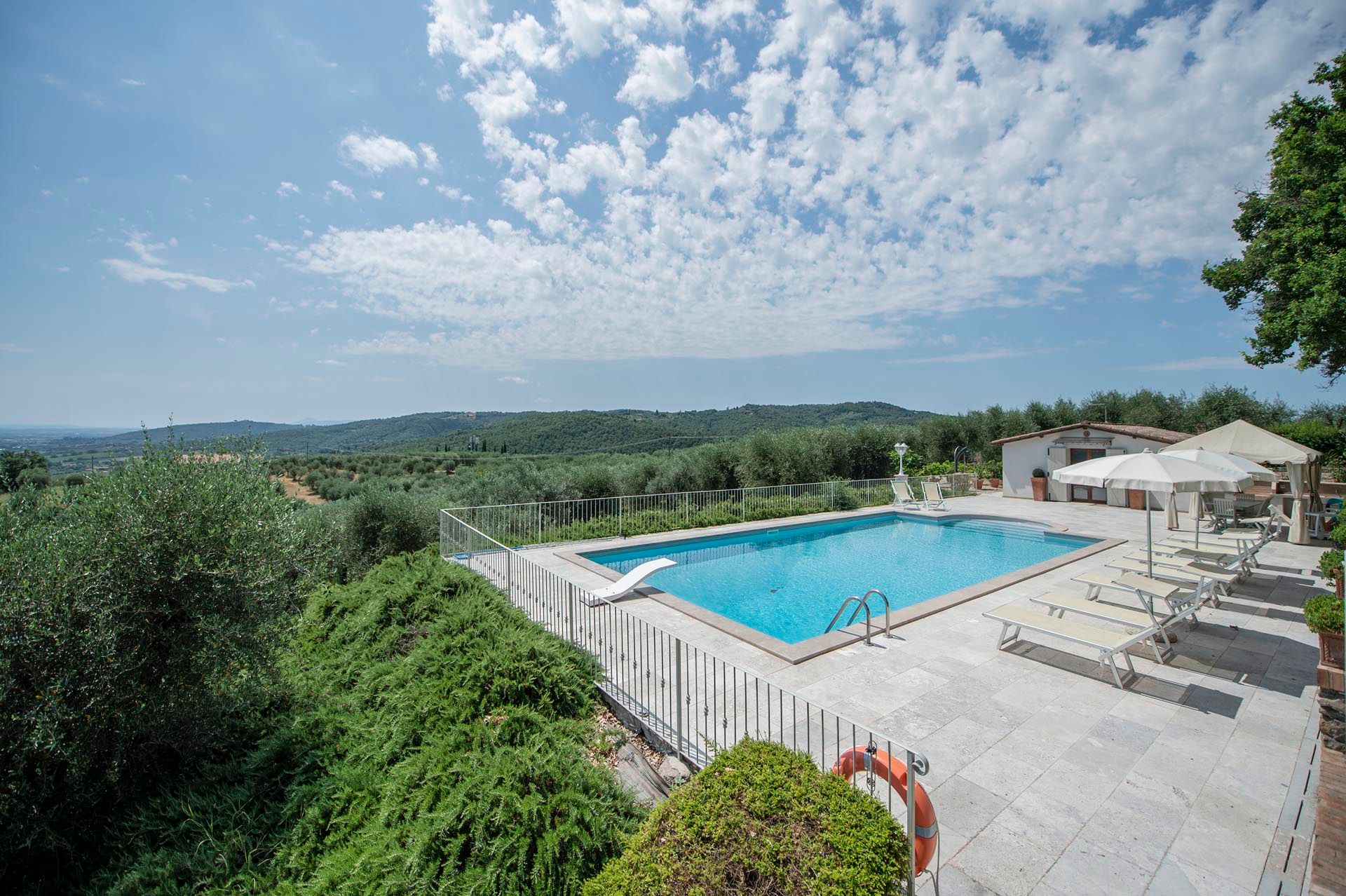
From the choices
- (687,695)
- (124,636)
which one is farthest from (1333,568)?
(124,636)

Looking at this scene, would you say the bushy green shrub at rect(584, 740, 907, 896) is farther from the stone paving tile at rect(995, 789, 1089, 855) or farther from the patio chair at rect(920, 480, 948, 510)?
the patio chair at rect(920, 480, 948, 510)

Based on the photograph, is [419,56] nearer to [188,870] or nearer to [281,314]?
[281,314]

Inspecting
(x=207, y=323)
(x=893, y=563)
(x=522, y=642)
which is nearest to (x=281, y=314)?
(x=207, y=323)

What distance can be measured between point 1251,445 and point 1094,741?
7814 mm

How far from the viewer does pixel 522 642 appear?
4934mm

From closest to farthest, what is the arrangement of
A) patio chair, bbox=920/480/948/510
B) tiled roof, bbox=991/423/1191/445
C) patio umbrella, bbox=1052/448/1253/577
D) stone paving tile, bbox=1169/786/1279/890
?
stone paving tile, bbox=1169/786/1279/890 → patio umbrella, bbox=1052/448/1253/577 → tiled roof, bbox=991/423/1191/445 → patio chair, bbox=920/480/948/510

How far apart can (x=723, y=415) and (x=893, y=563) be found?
41.6m

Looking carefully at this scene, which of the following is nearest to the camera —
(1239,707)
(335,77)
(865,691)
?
(1239,707)

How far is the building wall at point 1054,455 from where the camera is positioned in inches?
621

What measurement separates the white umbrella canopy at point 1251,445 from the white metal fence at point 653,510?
7.90m

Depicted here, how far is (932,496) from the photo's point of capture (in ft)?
54.3

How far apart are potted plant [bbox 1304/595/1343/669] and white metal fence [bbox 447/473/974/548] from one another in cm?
992

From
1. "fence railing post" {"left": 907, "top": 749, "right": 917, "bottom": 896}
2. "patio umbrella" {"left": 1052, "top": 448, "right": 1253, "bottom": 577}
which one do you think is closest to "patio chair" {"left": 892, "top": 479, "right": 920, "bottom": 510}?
"patio umbrella" {"left": 1052, "top": 448, "right": 1253, "bottom": 577}

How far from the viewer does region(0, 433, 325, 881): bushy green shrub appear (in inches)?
128
